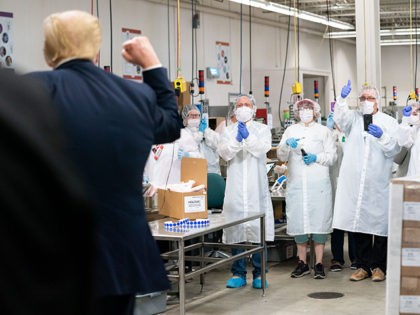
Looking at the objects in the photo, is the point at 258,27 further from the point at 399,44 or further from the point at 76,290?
the point at 76,290

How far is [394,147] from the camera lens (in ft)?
16.1

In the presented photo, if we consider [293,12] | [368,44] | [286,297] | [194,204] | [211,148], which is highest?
[293,12]

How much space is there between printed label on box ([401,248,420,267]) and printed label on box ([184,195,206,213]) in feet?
5.04

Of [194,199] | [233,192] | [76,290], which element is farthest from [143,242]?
[233,192]

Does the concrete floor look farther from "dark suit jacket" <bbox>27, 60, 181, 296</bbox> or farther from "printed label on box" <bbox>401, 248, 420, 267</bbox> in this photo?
"dark suit jacket" <bbox>27, 60, 181, 296</bbox>

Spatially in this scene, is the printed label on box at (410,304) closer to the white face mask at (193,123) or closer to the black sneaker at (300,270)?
the black sneaker at (300,270)

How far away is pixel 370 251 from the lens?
518 centimetres

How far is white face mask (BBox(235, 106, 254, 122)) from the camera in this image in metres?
5.01

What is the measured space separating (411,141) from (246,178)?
120 cm

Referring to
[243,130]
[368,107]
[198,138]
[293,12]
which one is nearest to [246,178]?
[243,130]

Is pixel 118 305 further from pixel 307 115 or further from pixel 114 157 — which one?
pixel 307 115

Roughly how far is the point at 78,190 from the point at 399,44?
50.3ft

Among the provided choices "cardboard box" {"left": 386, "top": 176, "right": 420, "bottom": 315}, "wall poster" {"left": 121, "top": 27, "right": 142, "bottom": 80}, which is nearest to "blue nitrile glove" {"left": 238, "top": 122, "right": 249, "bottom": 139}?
"cardboard box" {"left": 386, "top": 176, "right": 420, "bottom": 315}

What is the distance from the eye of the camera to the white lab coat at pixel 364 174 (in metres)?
4.97
